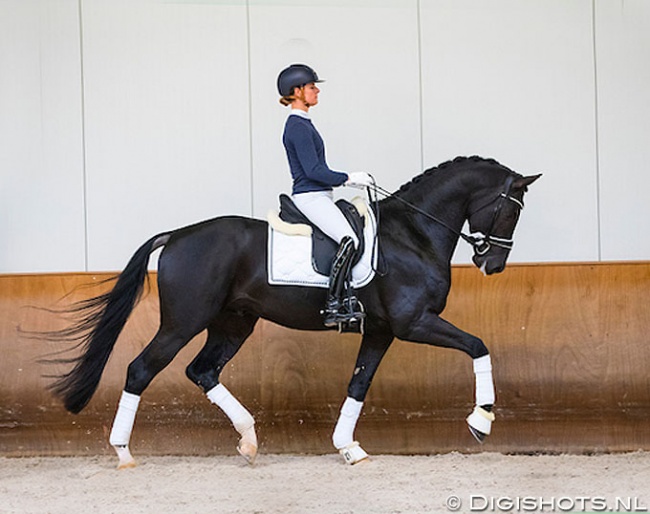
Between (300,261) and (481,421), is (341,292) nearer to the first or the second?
(300,261)

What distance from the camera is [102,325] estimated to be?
5.59 metres

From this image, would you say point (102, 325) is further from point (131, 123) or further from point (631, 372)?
point (631, 372)

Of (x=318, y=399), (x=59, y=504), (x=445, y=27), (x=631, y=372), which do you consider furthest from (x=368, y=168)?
(x=59, y=504)

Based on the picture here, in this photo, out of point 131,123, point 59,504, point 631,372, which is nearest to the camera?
point 59,504

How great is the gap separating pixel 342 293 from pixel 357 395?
654 mm

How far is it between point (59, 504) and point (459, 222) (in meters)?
2.43

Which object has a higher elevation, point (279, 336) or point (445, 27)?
point (445, 27)

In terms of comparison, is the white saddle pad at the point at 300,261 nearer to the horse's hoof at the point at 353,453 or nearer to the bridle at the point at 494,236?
the bridle at the point at 494,236

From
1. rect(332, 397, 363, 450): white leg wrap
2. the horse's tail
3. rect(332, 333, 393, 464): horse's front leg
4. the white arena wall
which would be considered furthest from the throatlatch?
the white arena wall

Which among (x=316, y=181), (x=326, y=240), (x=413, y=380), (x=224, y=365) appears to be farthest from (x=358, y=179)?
(x=413, y=380)

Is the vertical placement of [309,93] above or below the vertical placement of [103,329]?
above

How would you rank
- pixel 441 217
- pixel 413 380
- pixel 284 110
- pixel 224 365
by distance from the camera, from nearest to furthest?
pixel 441 217 → pixel 224 365 → pixel 413 380 → pixel 284 110

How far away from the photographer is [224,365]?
5.87m

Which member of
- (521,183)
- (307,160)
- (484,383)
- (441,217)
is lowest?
(484,383)
